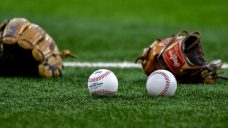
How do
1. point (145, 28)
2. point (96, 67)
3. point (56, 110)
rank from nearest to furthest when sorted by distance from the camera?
point (56, 110) < point (96, 67) < point (145, 28)

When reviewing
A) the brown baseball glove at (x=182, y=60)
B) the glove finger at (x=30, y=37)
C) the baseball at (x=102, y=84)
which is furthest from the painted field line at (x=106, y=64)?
the baseball at (x=102, y=84)

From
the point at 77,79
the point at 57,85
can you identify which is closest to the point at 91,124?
the point at 57,85

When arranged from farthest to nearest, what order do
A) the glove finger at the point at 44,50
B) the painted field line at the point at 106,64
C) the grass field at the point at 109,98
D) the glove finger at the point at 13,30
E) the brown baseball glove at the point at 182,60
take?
the painted field line at the point at 106,64 < the glove finger at the point at 44,50 < the glove finger at the point at 13,30 < the brown baseball glove at the point at 182,60 < the grass field at the point at 109,98

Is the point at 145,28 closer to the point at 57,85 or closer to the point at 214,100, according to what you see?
the point at 57,85

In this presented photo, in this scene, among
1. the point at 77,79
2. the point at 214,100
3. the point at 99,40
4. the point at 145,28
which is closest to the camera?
the point at 214,100

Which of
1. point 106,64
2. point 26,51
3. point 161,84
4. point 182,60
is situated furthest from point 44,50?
point 161,84

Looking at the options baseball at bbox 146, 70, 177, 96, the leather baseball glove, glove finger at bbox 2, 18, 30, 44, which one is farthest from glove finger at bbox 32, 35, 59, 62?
baseball at bbox 146, 70, 177, 96

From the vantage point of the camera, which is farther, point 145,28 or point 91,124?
point 145,28

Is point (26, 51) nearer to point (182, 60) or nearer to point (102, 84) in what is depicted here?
point (182, 60)

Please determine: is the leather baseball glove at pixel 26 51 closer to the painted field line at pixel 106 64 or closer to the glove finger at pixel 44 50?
the glove finger at pixel 44 50
